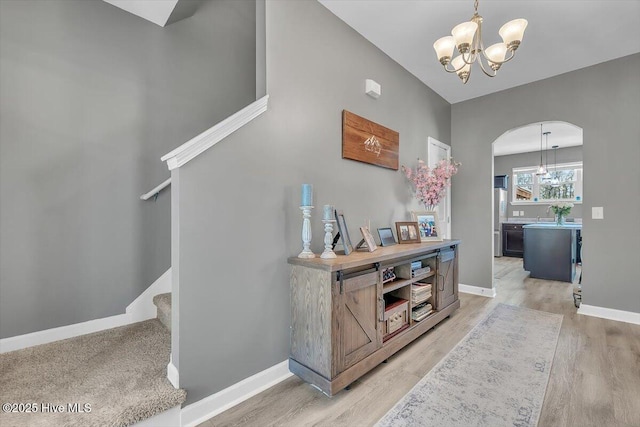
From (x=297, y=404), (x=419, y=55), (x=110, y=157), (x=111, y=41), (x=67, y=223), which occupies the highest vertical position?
(x=419, y=55)

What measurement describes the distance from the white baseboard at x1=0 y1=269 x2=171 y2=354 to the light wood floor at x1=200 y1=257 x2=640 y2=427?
1.21m

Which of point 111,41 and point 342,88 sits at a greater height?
point 111,41

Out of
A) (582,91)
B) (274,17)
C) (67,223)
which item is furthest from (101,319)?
(582,91)

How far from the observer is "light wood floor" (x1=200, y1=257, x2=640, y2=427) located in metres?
1.59

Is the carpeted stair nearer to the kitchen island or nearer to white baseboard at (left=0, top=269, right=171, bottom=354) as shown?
white baseboard at (left=0, top=269, right=171, bottom=354)

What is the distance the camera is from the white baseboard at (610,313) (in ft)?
9.87

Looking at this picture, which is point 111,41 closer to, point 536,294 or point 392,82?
point 392,82

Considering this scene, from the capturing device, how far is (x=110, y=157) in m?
2.20

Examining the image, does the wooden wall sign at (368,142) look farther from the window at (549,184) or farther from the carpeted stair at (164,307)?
the window at (549,184)

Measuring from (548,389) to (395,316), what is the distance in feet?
3.48

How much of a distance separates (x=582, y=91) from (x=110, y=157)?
16.6 feet

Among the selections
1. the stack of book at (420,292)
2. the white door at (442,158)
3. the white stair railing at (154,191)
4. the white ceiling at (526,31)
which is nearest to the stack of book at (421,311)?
the stack of book at (420,292)

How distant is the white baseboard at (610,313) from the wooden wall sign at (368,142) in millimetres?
2779

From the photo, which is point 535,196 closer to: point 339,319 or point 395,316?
point 395,316
